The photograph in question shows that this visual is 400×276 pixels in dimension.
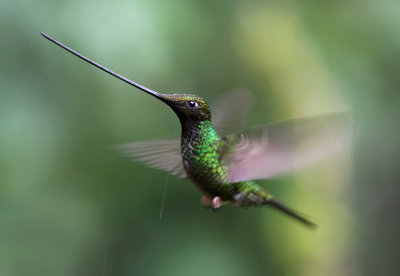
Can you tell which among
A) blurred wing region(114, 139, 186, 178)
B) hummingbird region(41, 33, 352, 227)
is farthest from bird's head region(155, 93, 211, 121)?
blurred wing region(114, 139, 186, 178)

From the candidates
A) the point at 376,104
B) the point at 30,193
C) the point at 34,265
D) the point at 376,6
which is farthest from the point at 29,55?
the point at 376,104

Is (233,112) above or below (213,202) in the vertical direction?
above

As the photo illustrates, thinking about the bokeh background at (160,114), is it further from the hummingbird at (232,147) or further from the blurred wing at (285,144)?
the blurred wing at (285,144)

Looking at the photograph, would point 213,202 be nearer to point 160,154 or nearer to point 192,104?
point 160,154

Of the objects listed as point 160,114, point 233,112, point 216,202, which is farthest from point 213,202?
point 160,114

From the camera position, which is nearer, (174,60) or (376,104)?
(174,60)

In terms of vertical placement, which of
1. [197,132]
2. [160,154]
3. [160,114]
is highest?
[197,132]

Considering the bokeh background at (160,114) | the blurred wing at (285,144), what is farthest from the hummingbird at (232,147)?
the bokeh background at (160,114)

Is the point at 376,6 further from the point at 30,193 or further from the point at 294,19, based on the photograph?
the point at 30,193
